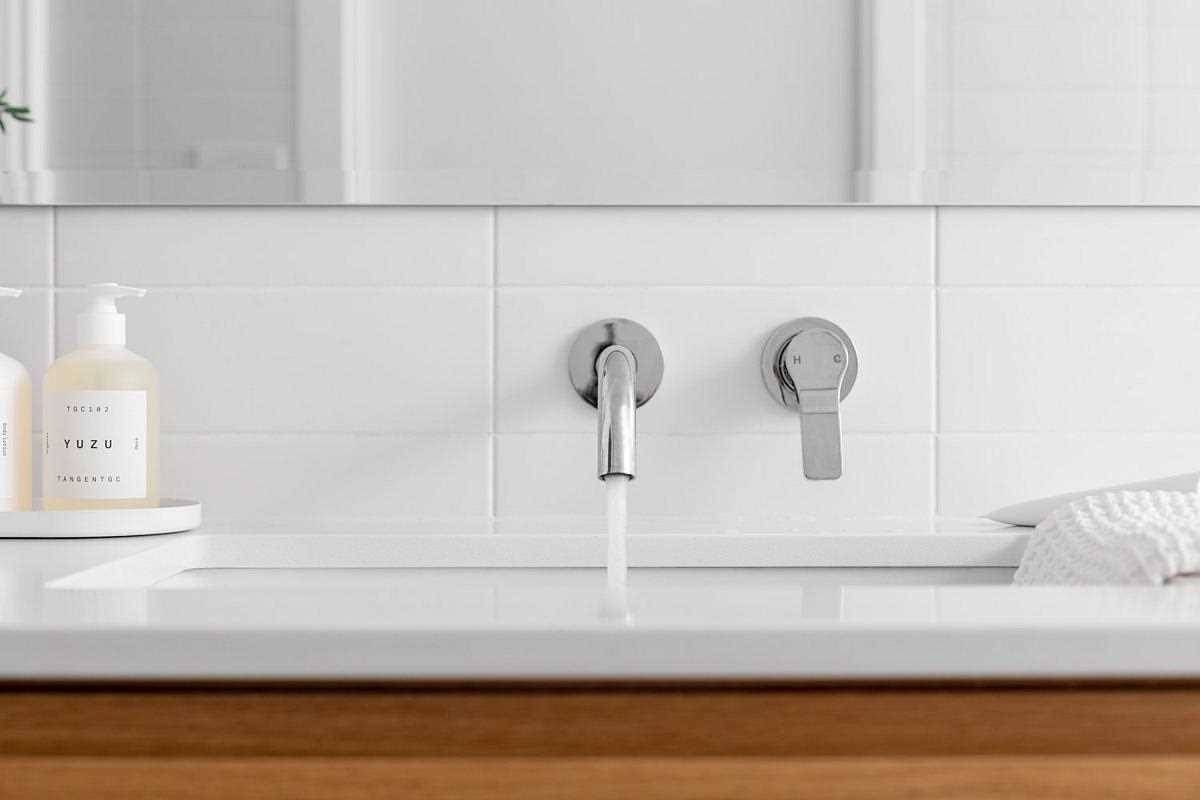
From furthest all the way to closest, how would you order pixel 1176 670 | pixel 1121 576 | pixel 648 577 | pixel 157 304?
pixel 157 304 < pixel 648 577 < pixel 1121 576 < pixel 1176 670

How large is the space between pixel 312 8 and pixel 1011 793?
0.77 meters

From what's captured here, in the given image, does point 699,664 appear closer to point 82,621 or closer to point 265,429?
point 82,621

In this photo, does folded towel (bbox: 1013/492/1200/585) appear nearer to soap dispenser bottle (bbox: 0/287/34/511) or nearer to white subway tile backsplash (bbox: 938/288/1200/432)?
white subway tile backsplash (bbox: 938/288/1200/432)

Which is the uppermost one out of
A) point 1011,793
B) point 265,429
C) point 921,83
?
point 921,83

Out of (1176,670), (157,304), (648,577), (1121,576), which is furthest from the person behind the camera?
(157,304)

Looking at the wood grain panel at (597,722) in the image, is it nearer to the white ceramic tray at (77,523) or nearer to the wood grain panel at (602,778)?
the wood grain panel at (602,778)

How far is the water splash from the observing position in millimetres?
423

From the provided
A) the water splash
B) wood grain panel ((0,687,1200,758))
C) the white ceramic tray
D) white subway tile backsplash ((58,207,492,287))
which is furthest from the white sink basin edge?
wood grain panel ((0,687,1200,758))

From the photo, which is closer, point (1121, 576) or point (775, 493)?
point (1121, 576)

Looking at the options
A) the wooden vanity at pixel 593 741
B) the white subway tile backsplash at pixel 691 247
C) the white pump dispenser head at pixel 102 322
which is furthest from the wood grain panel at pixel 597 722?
the white subway tile backsplash at pixel 691 247

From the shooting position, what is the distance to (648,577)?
2.48 feet

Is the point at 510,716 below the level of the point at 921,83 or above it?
below

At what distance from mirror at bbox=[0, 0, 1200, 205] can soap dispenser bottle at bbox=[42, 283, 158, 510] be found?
16 cm

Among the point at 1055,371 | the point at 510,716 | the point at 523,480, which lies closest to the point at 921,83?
the point at 1055,371
